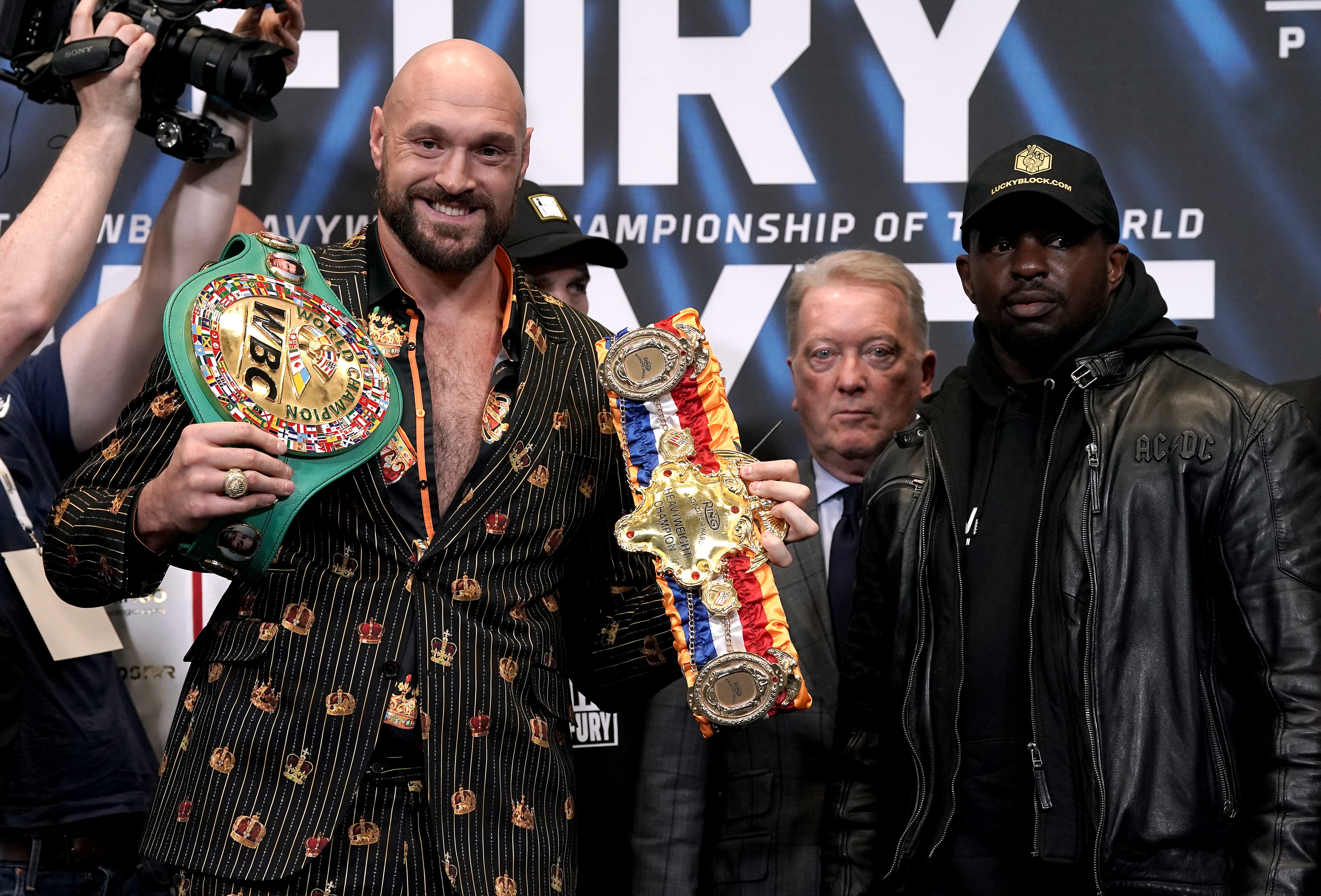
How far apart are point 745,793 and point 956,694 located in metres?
0.60

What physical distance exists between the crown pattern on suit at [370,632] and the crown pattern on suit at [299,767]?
172 millimetres

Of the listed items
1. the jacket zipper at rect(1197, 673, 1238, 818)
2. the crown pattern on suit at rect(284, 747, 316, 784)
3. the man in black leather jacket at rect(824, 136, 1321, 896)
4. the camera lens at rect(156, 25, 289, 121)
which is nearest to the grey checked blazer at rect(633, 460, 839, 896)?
the man in black leather jacket at rect(824, 136, 1321, 896)

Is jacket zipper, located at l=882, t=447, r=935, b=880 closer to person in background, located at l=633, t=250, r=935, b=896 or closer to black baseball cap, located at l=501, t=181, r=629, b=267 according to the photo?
person in background, located at l=633, t=250, r=935, b=896

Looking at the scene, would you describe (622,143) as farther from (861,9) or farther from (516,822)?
(516,822)

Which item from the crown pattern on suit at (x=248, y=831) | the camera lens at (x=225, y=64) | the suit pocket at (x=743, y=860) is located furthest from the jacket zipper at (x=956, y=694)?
the camera lens at (x=225, y=64)

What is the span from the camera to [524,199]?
10.0 ft

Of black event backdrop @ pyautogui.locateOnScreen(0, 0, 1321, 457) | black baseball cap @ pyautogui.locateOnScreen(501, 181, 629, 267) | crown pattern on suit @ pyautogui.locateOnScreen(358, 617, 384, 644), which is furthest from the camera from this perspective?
black event backdrop @ pyautogui.locateOnScreen(0, 0, 1321, 457)

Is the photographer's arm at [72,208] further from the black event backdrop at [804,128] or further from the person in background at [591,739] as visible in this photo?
the person in background at [591,739]

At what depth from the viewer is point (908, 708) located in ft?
7.30

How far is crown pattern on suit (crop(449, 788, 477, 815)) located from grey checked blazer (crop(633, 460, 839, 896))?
30.5 inches

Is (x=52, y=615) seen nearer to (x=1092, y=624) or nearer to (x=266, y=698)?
(x=266, y=698)

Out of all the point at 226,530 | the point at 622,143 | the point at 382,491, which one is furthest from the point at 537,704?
the point at 622,143

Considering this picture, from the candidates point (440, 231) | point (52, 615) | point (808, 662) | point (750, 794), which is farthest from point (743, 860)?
point (52, 615)

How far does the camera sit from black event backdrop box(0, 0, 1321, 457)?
3.20m
